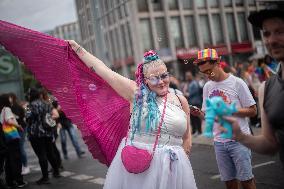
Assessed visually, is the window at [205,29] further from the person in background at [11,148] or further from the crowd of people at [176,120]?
the crowd of people at [176,120]

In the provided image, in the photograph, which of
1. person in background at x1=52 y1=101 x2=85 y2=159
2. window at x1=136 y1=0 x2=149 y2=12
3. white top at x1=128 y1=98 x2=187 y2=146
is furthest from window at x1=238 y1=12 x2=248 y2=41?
white top at x1=128 y1=98 x2=187 y2=146

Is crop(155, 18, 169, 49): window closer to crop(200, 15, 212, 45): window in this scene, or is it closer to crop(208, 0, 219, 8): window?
crop(200, 15, 212, 45): window

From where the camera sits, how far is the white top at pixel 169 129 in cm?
344

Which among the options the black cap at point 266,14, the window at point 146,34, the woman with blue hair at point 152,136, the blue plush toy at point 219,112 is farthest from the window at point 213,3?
the blue plush toy at point 219,112

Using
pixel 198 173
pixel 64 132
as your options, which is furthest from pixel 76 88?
pixel 64 132

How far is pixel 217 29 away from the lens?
43.3 meters

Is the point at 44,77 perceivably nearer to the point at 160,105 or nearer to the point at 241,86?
the point at 160,105

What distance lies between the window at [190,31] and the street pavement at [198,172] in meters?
31.7

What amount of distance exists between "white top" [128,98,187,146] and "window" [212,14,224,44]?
133 feet

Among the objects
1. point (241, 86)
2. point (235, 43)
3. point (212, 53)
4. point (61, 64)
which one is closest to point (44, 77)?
point (61, 64)

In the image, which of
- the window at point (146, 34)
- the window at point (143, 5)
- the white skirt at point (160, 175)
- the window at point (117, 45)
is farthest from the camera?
the window at point (117, 45)

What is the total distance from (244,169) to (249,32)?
4290cm

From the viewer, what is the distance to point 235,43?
1725 inches

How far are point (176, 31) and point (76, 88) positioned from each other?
37403 mm
